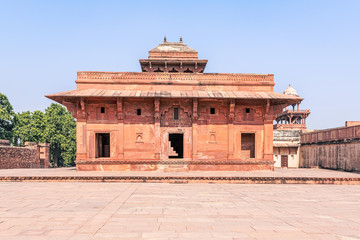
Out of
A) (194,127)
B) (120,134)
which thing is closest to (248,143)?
(194,127)

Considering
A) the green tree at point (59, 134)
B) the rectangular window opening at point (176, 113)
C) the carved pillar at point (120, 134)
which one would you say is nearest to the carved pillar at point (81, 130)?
the carved pillar at point (120, 134)

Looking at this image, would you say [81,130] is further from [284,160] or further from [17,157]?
[284,160]

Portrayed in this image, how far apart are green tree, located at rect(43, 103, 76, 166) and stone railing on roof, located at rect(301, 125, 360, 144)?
99.7 ft

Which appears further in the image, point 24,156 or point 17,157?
point 24,156

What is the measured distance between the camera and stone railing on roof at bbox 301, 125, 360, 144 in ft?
54.3

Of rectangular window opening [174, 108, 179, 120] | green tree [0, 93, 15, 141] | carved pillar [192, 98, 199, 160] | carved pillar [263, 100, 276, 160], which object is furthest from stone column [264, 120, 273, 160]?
green tree [0, 93, 15, 141]

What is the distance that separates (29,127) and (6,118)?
12.3 ft

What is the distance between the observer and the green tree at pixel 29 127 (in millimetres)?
34938

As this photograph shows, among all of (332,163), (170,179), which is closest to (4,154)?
(170,179)

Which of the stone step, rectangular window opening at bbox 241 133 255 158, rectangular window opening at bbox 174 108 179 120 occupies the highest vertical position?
rectangular window opening at bbox 174 108 179 120

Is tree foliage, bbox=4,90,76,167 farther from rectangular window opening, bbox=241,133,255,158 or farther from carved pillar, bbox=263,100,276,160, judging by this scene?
carved pillar, bbox=263,100,276,160

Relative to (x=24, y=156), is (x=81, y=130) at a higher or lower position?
higher

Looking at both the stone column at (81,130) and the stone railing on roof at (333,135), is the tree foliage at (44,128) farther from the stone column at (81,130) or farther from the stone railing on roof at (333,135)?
the stone railing on roof at (333,135)

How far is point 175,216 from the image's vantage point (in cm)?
519
